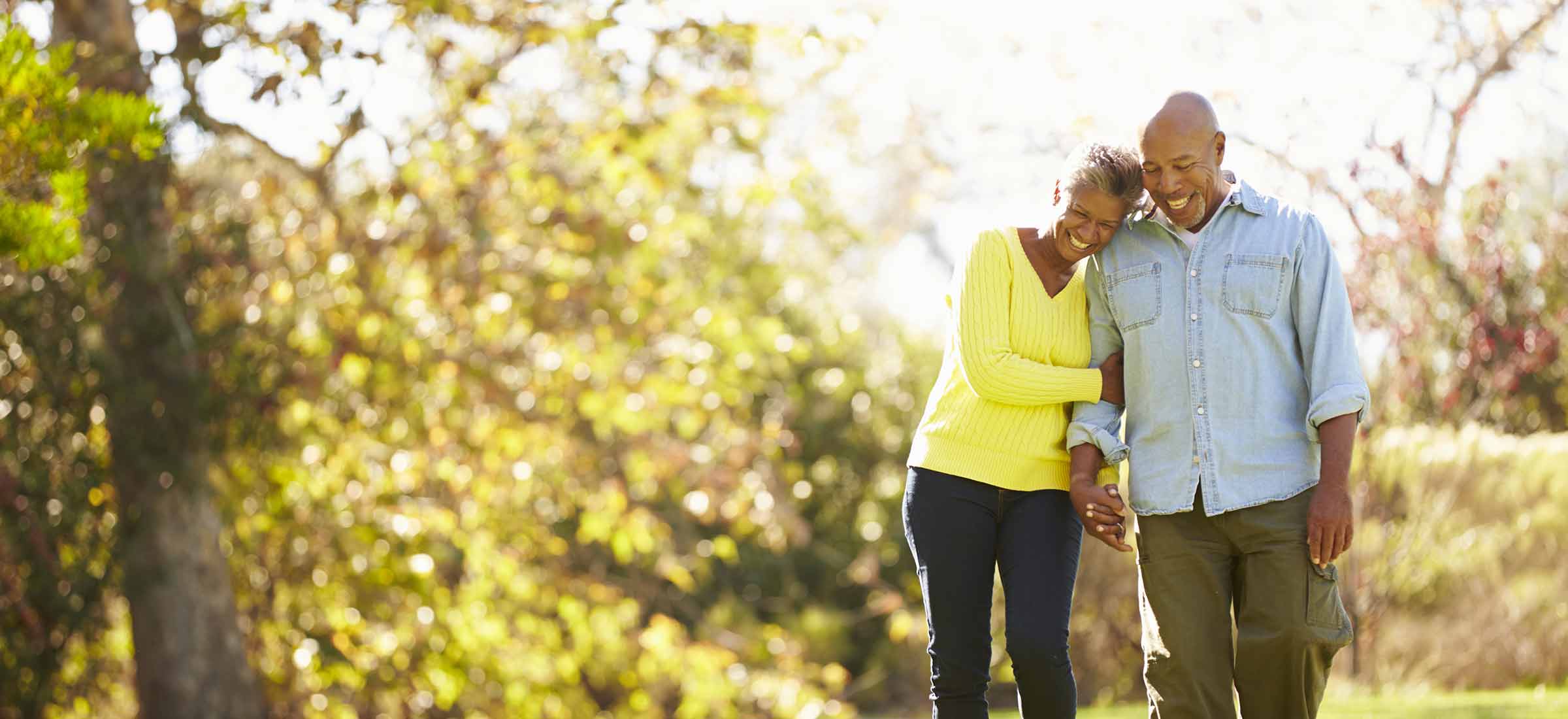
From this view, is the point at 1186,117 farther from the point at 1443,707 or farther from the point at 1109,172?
the point at 1443,707

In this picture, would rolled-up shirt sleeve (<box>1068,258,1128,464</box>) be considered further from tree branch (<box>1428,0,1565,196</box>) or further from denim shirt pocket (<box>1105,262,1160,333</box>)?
tree branch (<box>1428,0,1565,196</box>)

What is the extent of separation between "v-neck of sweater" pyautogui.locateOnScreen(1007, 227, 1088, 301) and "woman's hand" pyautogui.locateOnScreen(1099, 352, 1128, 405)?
7.2 inches

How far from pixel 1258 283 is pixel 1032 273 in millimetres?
467

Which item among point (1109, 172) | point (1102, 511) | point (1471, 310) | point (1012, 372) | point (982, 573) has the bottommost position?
point (1471, 310)

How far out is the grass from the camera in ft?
19.9

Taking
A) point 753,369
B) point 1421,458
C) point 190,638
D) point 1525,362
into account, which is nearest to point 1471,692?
point 1421,458

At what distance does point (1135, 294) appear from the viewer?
10.6 ft

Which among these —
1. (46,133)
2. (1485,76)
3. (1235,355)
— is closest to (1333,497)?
(1235,355)

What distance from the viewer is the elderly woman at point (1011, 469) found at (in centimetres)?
322

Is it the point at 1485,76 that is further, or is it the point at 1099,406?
the point at 1485,76

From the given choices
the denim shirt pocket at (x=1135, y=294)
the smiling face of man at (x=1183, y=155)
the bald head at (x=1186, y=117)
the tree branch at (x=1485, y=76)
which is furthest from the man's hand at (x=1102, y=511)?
the tree branch at (x=1485, y=76)

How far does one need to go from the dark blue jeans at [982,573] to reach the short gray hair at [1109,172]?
0.65 m

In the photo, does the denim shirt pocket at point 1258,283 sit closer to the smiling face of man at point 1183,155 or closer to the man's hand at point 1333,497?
the smiling face of man at point 1183,155

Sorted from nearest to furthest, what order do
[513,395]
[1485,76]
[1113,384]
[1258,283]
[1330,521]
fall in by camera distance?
[1330,521], [1258,283], [1113,384], [513,395], [1485,76]
